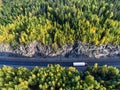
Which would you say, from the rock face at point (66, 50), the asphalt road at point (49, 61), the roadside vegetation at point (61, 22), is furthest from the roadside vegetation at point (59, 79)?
the roadside vegetation at point (61, 22)

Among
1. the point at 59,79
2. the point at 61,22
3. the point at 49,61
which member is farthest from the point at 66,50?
the point at 59,79

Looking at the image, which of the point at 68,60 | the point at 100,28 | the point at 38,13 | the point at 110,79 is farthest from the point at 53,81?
the point at 38,13

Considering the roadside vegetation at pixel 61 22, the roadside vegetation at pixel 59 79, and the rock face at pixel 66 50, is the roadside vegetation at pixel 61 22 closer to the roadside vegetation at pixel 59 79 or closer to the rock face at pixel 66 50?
the rock face at pixel 66 50

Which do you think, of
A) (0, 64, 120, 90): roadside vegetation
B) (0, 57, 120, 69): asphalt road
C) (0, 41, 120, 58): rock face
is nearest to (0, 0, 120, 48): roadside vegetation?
(0, 41, 120, 58): rock face

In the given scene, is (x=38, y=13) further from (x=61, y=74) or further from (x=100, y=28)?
(x=61, y=74)

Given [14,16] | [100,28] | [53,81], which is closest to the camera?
[53,81]

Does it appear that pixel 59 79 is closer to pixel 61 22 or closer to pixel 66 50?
pixel 66 50

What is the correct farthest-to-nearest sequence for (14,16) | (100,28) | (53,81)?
(14,16), (100,28), (53,81)
